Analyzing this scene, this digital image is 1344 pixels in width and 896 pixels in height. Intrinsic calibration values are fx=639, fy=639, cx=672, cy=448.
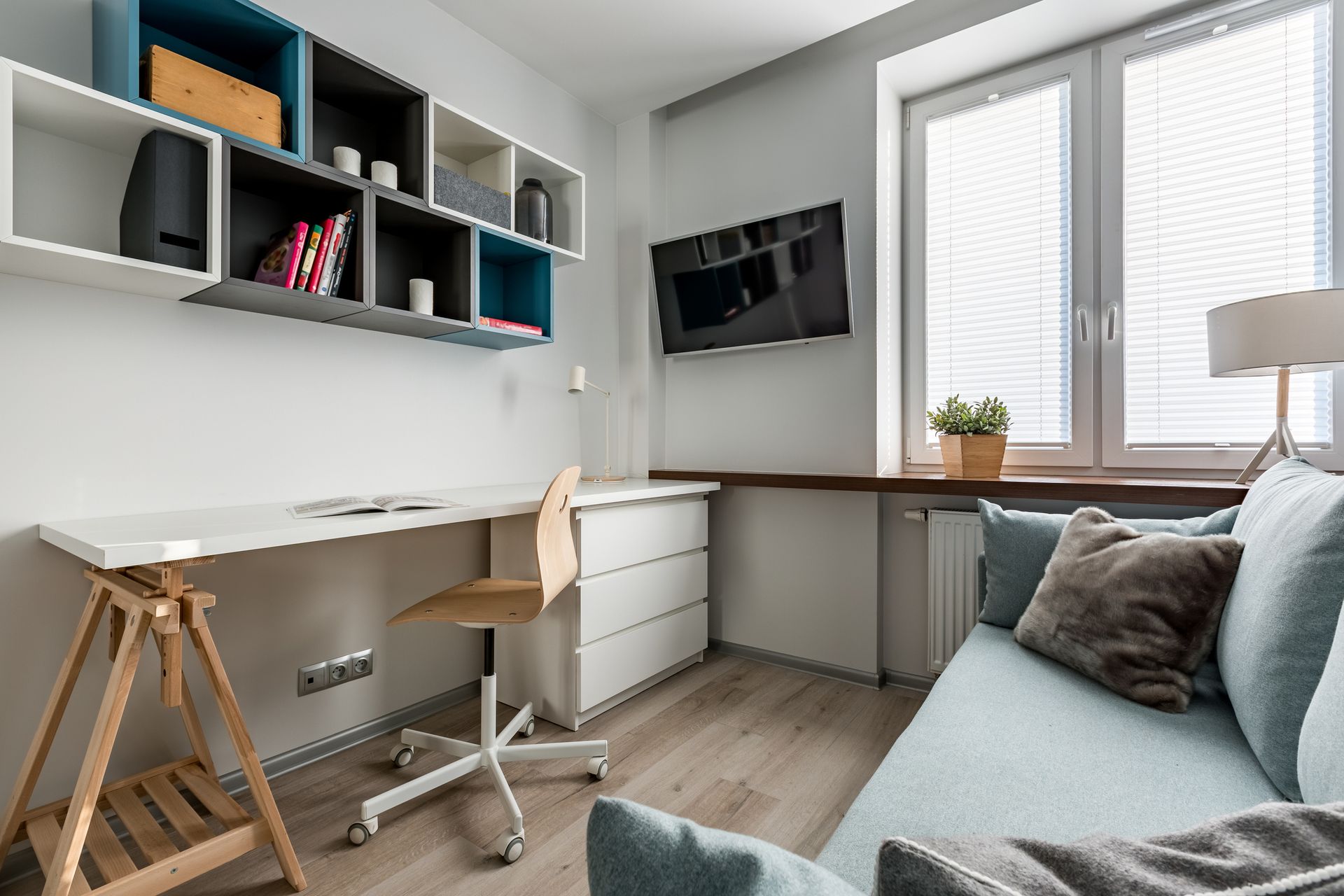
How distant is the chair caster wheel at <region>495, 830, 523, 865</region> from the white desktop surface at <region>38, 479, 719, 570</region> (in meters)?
0.79

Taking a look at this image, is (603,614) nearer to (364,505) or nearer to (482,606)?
(482,606)

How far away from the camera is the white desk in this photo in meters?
1.26

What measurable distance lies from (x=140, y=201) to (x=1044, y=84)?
9.79 ft

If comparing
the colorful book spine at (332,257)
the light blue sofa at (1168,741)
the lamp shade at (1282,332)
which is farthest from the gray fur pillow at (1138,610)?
the colorful book spine at (332,257)

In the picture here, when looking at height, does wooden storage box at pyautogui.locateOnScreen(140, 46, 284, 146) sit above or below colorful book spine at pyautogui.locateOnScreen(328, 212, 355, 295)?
above

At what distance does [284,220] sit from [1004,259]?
8.42 feet

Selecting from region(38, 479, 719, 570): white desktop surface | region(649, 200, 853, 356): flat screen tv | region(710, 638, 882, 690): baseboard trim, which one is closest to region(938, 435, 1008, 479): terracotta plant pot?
region(649, 200, 853, 356): flat screen tv

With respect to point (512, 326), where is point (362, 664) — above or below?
below

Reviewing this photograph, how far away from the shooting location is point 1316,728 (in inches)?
31.6

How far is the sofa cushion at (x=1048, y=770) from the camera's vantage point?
0.90 meters

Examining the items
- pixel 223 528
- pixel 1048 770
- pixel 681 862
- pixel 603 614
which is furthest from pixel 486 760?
pixel 681 862

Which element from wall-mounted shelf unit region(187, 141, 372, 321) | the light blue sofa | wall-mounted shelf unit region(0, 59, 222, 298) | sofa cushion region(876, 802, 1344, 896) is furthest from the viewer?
wall-mounted shelf unit region(187, 141, 372, 321)

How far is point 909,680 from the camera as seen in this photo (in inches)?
101

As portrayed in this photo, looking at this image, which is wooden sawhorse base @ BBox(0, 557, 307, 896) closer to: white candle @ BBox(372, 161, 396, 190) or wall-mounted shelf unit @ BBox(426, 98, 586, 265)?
white candle @ BBox(372, 161, 396, 190)
